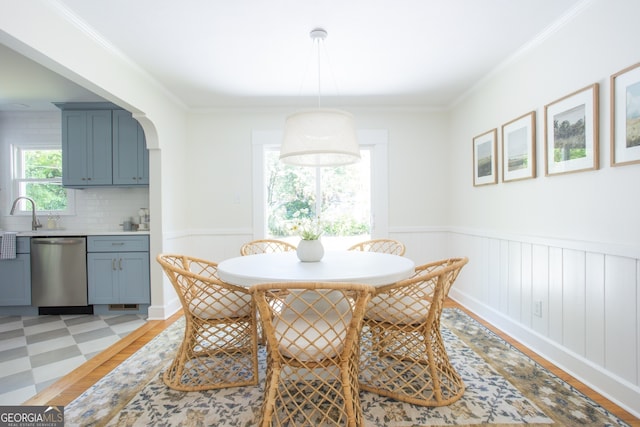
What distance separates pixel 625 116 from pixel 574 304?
1191 millimetres

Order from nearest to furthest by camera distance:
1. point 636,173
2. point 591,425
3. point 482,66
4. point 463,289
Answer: point 591,425, point 636,173, point 482,66, point 463,289

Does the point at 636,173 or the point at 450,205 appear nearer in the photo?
the point at 636,173

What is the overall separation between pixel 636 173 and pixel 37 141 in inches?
229

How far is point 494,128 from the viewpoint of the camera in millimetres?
3004

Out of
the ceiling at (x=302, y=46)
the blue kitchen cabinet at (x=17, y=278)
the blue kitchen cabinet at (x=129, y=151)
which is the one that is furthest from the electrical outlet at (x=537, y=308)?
the blue kitchen cabinet at (x=17, y=278)

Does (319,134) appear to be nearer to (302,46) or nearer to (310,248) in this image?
(310,248)

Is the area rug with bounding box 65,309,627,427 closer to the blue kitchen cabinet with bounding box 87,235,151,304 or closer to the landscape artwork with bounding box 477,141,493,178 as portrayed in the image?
the blue kitchen cabinet with bounding box 87,235,151,304

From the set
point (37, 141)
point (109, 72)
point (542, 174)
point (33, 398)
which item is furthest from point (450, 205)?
point (37, 141)

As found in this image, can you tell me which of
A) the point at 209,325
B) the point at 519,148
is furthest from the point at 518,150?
the point at 209,325

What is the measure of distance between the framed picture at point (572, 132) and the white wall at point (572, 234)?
0.15ft

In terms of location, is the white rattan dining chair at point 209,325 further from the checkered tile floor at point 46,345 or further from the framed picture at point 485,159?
the framed picture at point 485,159

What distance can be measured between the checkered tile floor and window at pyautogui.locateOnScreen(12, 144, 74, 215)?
1.38 m

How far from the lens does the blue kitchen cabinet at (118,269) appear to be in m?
3.33

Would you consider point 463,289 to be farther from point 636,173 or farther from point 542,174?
point 636,173
